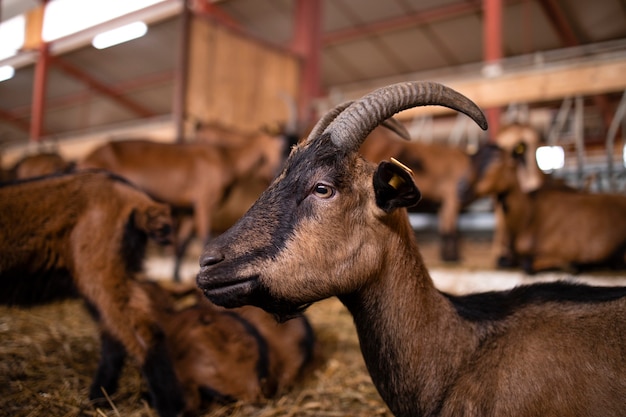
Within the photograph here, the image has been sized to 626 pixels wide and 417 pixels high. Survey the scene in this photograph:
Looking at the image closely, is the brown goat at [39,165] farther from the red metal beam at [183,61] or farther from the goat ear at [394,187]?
the goat ear at [394,187]

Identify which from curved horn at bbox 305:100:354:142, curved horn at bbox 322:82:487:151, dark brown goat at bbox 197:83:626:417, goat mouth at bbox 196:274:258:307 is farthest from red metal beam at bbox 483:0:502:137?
goat mouth at bbox 196:274:258:307

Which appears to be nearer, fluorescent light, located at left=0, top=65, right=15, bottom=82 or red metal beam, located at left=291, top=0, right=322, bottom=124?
red metal beam, located at left=291, top=0, right=322, bottom=124

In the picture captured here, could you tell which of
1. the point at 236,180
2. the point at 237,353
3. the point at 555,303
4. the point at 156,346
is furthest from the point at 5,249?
the point at 236,180

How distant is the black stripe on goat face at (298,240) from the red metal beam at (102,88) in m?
19.2

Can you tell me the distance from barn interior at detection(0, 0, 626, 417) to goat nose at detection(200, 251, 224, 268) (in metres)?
1.13

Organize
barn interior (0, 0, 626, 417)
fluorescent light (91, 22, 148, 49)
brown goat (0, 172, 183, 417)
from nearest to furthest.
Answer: brown goat (0, 172, 183, 417)
barn interior (0, 0, 626, 417)
fluorescent light (91, 22, 148, 49)

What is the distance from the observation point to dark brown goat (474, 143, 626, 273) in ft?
15.9

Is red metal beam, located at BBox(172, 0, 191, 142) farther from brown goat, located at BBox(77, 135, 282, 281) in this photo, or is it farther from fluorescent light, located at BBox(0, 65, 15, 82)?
fluorescent light, located at BBox(0, 65, 15, 82)

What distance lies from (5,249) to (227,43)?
563cm

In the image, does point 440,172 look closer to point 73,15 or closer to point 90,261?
point 90,261

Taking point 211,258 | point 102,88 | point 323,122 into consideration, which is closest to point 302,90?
point 323,122

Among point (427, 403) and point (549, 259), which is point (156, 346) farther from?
point (549, 259)

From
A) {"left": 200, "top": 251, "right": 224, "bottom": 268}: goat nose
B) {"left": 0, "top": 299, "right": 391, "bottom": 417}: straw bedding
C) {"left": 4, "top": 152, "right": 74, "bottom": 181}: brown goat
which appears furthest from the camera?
{"left": 4, "top": 152, "right": 74, "bottom": 181}: brown goat

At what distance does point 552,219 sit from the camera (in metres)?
5.10
